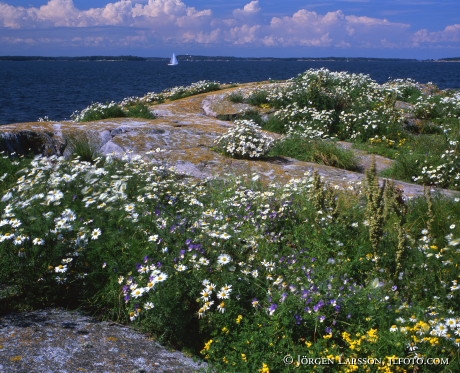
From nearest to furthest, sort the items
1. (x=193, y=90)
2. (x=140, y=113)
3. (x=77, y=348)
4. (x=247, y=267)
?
1. (x=77, y=348)
2. (x=247, y=267)
3. (x=140, y=113)
4. (x=193, y=90)

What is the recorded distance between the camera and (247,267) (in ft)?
13.4

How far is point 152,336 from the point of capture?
3.80 m

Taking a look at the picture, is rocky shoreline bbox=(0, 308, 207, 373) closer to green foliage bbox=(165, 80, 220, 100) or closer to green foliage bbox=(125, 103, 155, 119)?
green foliage bbox=(125, 103, 155, 119)

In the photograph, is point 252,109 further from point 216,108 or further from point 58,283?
point 58,283

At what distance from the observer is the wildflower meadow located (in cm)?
329

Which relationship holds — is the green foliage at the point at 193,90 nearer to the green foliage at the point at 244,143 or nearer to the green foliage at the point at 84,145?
the green foliage at the point at 84,145

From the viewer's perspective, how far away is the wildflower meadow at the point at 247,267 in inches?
129

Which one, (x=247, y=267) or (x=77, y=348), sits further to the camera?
(x=247, y=267)

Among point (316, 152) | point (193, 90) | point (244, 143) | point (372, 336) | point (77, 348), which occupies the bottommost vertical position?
point (77, 348)

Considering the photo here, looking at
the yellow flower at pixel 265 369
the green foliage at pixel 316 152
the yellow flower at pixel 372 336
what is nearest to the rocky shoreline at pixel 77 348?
the yellow flower at pixel 265 369

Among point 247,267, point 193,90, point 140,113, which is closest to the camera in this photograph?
point 247,267
